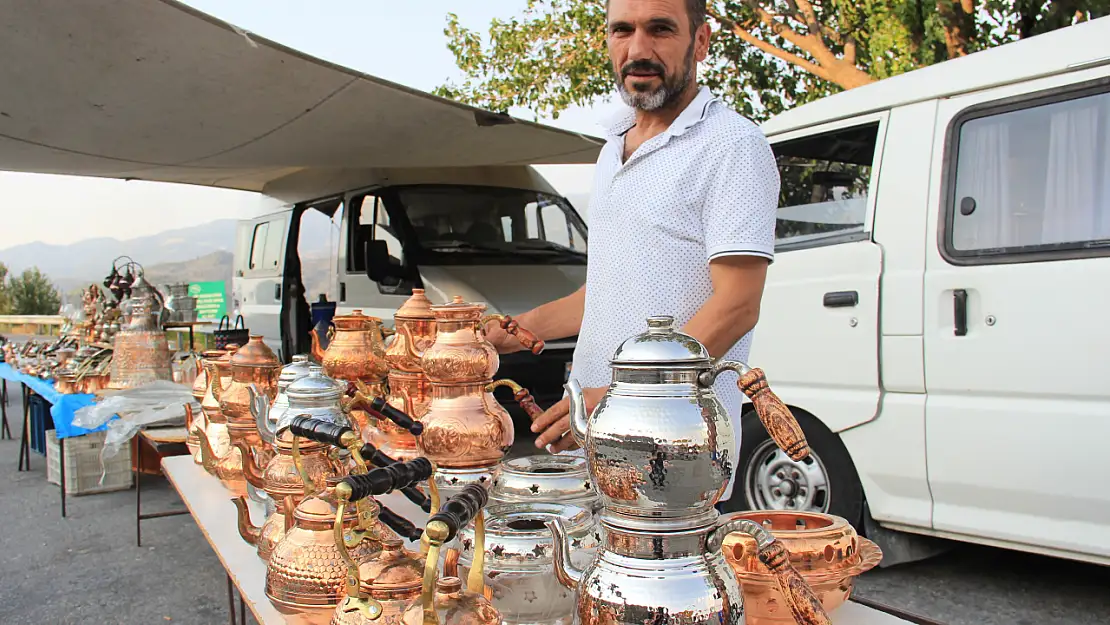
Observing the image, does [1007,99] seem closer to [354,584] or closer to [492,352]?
[492,352]

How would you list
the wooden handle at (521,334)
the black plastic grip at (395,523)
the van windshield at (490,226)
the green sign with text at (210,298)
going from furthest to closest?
the green sign with text at (210,298) < the van windshield at (490,226) < the wooden handle at (521,334) < the black plastic grip at (395,523)

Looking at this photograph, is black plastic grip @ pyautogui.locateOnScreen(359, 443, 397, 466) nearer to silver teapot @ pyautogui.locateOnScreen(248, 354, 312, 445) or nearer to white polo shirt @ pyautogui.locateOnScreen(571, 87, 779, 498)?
silver teapot @ pyautogui.locateOnScreen(248, 354, 312, 445)

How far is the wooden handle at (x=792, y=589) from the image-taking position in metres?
0.80

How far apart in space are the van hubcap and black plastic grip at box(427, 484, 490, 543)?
265cm

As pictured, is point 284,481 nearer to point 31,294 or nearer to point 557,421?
point 557,421

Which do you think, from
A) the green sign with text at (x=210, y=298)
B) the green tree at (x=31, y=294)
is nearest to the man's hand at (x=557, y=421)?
the green sign with text at (x=210, y=298)

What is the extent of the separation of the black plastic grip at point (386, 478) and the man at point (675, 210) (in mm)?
321

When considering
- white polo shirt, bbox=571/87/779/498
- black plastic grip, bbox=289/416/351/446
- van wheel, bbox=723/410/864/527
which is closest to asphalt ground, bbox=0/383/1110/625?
van wheel, bbox=723/410/864/527

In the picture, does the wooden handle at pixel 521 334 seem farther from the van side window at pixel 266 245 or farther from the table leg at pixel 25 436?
the van side window at pixel 266 245

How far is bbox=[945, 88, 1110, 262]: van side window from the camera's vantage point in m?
2.69

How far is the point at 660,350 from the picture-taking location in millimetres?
813

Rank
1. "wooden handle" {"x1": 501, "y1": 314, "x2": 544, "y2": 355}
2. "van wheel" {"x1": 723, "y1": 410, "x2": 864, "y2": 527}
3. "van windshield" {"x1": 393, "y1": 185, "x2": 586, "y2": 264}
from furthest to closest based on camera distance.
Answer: "van windshield" {"x1": 393, "y1": 185, "x2": 586, "y2": 264} → "van wheel" {"x1": 723, "y1": 410, "x2": 864, "y2": 527} → "wooden handle" {"x1": 501, "y1": 314, "x2": 544, "y2": 355}

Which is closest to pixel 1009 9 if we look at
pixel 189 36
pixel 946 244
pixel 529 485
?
pixel 946 244

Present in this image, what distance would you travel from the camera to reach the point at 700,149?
1.49 m
